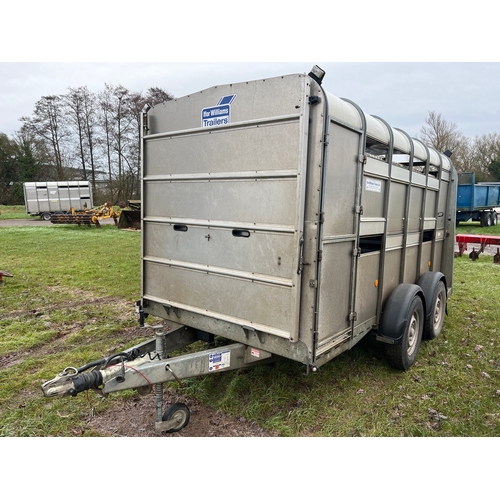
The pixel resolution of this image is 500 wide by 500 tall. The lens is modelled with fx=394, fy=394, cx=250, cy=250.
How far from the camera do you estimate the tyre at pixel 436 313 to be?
514cm

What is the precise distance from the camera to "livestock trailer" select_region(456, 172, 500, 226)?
67.1ft

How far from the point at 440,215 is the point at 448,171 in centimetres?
69

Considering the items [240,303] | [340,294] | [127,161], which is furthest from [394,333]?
[127,161]

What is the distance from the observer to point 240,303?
359 centimetres

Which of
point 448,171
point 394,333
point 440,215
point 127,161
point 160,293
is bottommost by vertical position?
point 394,333

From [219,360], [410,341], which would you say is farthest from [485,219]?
[219,360]

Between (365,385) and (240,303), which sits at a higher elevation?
(240,303)

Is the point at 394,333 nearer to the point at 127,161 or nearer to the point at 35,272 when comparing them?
the point at 35,272

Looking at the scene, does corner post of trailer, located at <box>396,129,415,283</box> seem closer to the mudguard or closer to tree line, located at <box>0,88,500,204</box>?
the mudguard

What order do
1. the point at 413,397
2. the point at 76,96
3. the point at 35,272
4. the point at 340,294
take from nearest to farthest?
1. the point at 340,294
2. the point at 413,397
3. the point at 35,272
4. the point at 76,96

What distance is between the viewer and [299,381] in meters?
4.23

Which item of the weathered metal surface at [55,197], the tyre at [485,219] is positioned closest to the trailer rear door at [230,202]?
the tyre at [485,219]

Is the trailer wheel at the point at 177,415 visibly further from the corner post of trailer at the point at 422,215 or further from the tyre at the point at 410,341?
the corner post of trailer at the point at 422,215

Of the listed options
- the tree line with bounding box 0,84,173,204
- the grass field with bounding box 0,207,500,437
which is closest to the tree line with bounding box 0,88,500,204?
the tree line with bounding box 0,84,173,204
